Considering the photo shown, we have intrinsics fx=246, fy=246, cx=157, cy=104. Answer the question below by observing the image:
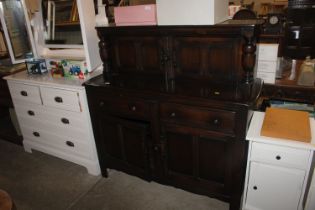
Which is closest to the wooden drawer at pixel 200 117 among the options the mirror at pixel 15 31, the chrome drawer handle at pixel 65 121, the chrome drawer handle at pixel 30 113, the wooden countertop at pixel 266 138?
the wooden countertop at pixel 266 138

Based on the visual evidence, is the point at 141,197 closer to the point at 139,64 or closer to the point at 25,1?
the point at 139,64

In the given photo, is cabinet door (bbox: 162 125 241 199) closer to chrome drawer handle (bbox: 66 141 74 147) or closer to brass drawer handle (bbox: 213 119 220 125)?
brass drawer handle (bbox: 213 119 220 125)

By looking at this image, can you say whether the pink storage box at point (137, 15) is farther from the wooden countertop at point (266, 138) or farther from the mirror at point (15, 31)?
the mirror at point (15, 31)

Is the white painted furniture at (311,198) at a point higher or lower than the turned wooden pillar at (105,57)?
lower

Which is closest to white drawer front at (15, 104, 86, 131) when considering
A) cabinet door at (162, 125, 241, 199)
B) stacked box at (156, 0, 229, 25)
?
cabinet door at (162, 125, 241, 199)

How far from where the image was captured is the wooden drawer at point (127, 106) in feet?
5.41

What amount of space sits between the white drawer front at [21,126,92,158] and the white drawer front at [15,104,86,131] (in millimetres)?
137

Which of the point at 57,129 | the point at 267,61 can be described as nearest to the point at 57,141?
the point at 57,129

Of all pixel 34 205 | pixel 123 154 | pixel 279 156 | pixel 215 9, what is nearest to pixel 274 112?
pixel 279 156

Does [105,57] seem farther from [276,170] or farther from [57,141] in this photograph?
[276,170]

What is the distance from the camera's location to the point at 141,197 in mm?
1907

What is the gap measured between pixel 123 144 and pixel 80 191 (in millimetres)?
564

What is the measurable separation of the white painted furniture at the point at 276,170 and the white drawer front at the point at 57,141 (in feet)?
4.29

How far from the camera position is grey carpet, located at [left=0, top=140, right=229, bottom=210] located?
184cm
